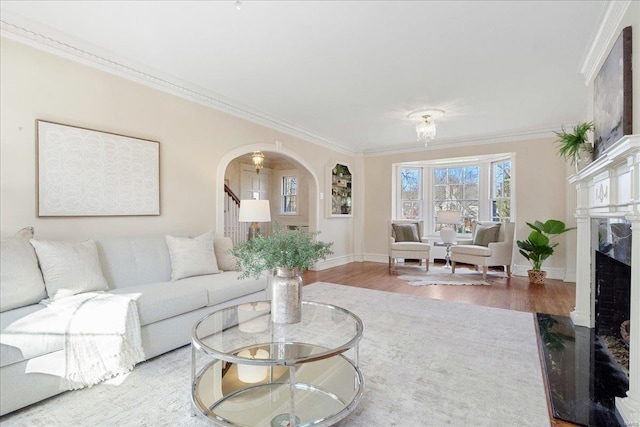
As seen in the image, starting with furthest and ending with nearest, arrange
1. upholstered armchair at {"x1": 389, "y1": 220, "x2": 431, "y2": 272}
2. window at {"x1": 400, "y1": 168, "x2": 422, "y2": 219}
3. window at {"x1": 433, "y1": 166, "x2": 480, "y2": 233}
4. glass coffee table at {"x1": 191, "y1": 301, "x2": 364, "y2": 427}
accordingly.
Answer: window at {"x1": 400, "y1": 168, "x2": 422, "y2": 219}
window at {"x1": 433, "y1": 166, "x2": 480, "y2": 233}
upholstered armchair at {"x1": 389, "y1": 220, "x2": 431, "y2": 272}
glass coffee table at {"x1": 191, "y1": 301, "x2": 364, "y2": 427}

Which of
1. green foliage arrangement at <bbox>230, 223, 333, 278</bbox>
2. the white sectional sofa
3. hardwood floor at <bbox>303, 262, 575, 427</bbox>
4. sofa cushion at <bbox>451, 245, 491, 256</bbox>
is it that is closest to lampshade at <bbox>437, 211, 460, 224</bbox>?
sofa cushion at <bbox>451, 245, 491, 256</bbox>

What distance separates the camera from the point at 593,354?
2416 millimetres

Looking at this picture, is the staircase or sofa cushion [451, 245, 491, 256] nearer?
the staircase

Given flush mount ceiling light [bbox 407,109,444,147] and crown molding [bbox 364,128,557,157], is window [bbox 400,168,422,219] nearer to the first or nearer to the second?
crown molding [bbox 364,128,557,157]

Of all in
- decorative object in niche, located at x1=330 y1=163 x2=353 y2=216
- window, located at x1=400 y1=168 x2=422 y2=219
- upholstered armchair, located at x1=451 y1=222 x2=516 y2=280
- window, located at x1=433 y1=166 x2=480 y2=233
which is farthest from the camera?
window, located at x1=400 y1=168 x2=422 y2=219

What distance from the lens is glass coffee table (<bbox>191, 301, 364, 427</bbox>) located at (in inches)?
61.4

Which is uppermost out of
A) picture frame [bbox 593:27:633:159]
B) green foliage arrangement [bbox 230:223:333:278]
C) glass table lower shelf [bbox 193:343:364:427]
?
picture frame [bbox 593:27:633:159]

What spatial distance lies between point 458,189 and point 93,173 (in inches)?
258

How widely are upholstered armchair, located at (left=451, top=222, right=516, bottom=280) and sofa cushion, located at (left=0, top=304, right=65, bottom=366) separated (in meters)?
5.31

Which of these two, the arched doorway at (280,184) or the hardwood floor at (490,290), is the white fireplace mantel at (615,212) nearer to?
the hardwood floor at (490,290)

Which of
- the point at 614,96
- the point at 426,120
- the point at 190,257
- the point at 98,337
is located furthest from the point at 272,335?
the point at 426,120

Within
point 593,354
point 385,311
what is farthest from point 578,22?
point 385,311

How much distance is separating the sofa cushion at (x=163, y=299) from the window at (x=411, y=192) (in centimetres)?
563

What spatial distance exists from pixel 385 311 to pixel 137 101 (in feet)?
11.2
